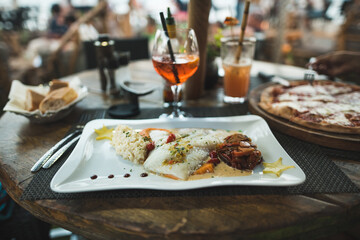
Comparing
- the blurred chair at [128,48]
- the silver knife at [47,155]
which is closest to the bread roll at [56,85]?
the silver knife at [47,155]

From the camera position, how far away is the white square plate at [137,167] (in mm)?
940

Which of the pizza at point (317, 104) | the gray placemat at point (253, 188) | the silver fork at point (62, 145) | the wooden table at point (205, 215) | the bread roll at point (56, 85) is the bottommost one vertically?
the wooden table at point (205, 215)

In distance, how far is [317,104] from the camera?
1641mm

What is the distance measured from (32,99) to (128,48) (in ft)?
7.32

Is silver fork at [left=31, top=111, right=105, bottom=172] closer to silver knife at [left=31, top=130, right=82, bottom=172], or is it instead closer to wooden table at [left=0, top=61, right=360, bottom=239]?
silver knife at [left=31, top=130, right=82, bottom=172]

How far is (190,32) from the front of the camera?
154 centimetres

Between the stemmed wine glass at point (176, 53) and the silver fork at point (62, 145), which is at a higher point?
the stemmed wine glass at point (176, 53)

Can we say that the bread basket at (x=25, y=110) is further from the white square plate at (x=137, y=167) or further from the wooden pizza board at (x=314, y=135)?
the wooden pizza board at (x=314, y=135)

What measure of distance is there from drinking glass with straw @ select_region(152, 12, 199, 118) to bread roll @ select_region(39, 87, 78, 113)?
0.66 metres

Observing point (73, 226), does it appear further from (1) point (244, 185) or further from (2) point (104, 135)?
(1) point (244, 185)

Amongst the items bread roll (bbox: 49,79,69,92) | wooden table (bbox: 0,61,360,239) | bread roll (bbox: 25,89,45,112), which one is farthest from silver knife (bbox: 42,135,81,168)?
bread roll (bbox: 49,79,69,92)

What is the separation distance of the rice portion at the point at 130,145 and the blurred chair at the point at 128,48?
2.52m

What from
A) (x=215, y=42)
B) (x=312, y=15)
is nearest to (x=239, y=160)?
(x=215, y=42)

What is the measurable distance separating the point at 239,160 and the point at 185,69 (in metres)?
0.72
